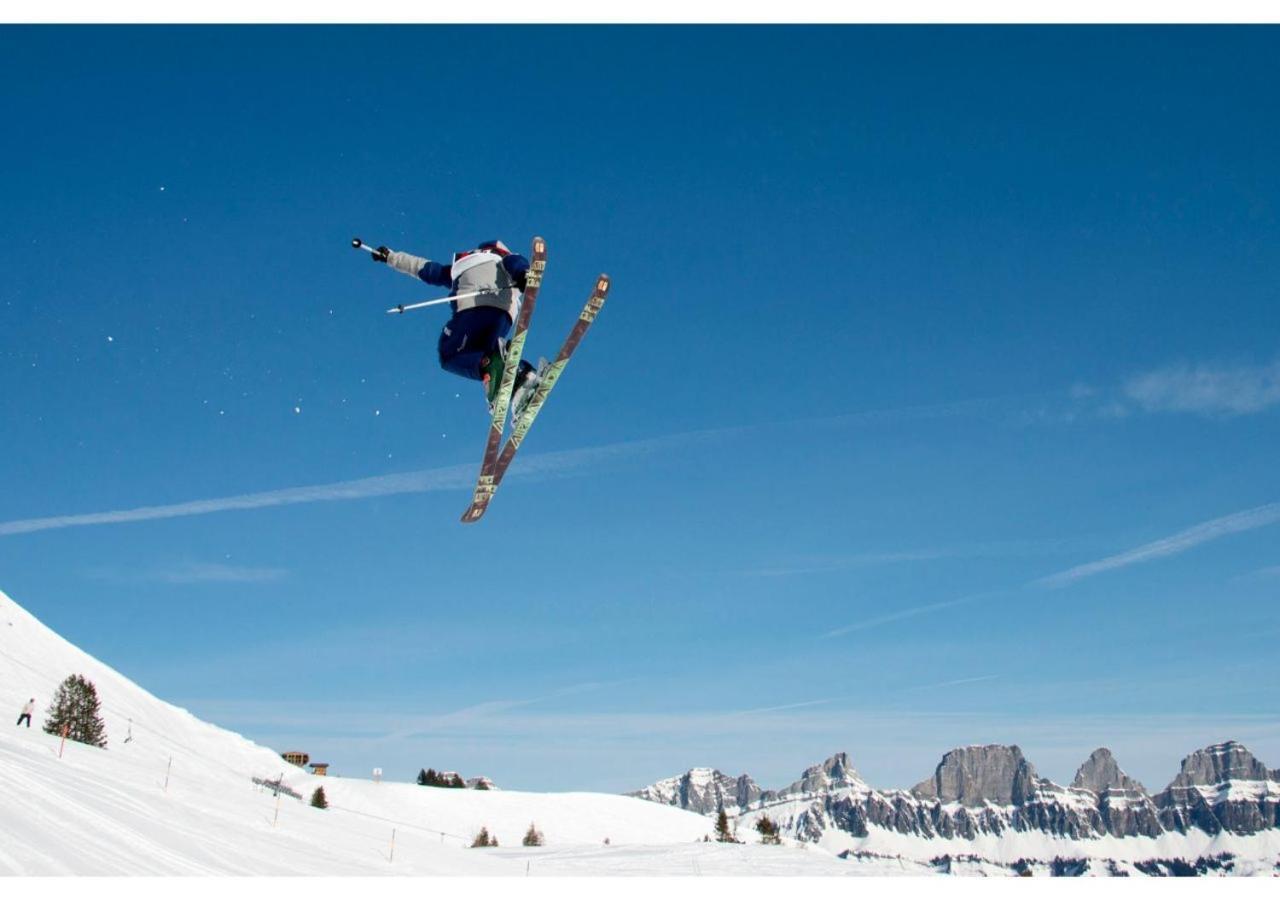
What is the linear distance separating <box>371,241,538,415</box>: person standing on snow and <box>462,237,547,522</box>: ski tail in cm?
14

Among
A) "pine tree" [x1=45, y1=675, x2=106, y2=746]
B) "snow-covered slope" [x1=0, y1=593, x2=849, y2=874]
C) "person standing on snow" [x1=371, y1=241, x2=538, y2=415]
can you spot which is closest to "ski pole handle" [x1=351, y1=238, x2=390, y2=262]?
"person standing on snow" [x1=371, y1=241, x2=538, y2=415]

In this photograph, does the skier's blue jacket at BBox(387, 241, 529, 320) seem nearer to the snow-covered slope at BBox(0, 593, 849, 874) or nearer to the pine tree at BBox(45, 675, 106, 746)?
the snow-covered slope at BBox(0, 593, 849, 874)

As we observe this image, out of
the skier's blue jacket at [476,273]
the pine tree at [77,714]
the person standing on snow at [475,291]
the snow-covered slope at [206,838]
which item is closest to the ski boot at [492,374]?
the person standing on snow at [475,291]

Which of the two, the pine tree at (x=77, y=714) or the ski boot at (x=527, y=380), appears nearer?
the ski boot at (x=527, y=380)

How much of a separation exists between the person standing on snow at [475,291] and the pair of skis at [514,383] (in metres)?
0.19

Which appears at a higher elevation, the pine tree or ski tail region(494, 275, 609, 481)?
ski tail region(494, 275, 609, 481)

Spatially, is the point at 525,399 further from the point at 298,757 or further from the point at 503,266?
the point at 298,757

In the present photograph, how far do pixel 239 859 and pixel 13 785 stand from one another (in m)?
4.02

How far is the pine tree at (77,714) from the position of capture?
4438 cm

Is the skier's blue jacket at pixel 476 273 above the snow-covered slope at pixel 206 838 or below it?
above

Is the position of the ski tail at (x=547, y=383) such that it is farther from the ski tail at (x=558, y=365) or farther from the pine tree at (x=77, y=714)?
the pine tree at (x=77, y=714)

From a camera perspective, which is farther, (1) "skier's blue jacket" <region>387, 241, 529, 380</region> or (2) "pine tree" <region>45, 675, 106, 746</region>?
(2) "pine tree" <region>45, 675, 106, 746</region>

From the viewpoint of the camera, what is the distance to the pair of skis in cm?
1260

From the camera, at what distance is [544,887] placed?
10914 mm
